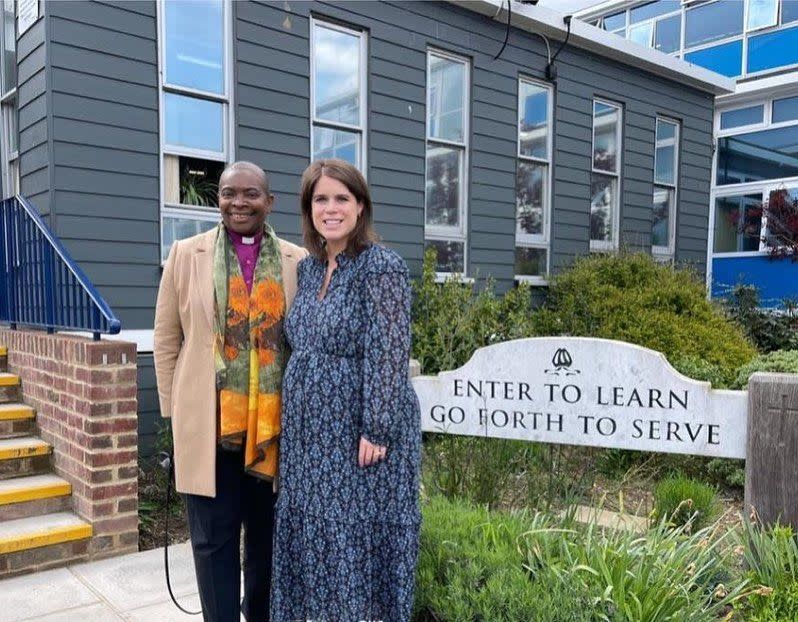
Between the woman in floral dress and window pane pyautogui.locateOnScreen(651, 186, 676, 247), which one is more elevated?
window pane pyautogui.locateOnScreen(651, 186, 676, 247)

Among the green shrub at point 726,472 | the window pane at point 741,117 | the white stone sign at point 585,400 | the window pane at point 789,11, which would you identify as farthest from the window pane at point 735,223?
the white stone sign at point 585,400

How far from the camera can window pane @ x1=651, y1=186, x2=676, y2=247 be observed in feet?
30.0

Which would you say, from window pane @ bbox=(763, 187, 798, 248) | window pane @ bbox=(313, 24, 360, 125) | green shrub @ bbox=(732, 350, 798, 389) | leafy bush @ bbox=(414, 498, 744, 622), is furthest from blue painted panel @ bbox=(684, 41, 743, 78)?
leafy bush @ bbox=(414, 498, 744, 622)

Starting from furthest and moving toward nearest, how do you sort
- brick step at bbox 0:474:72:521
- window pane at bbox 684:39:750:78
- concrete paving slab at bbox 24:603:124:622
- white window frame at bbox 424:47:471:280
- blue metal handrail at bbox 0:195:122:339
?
window pane at bbox 684:39:750:78
white window frame at bbox 424:47:471:280
blue metal handrail at bbox 0:195:122:339
brick step at bbox 0:474:72:521
concrete paving slab at bbox 24:603:124:622

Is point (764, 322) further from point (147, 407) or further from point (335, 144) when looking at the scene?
point (147, 407)

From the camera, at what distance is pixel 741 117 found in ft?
39.7

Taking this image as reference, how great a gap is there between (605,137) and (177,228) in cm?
570

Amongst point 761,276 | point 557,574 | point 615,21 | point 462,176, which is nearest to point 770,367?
point 462,176

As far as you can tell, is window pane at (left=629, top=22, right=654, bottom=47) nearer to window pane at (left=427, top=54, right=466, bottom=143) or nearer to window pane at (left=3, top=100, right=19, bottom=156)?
window pane at (left=427, top=54, right=466, bottom=143)

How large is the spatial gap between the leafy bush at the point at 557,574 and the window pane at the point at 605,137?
21.8 feet

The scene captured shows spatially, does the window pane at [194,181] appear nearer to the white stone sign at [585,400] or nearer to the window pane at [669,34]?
the white stone sign at [585,400]

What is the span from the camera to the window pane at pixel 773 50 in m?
11.6

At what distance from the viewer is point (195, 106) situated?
16.4ft

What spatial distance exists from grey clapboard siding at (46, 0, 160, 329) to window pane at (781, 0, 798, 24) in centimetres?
1146
